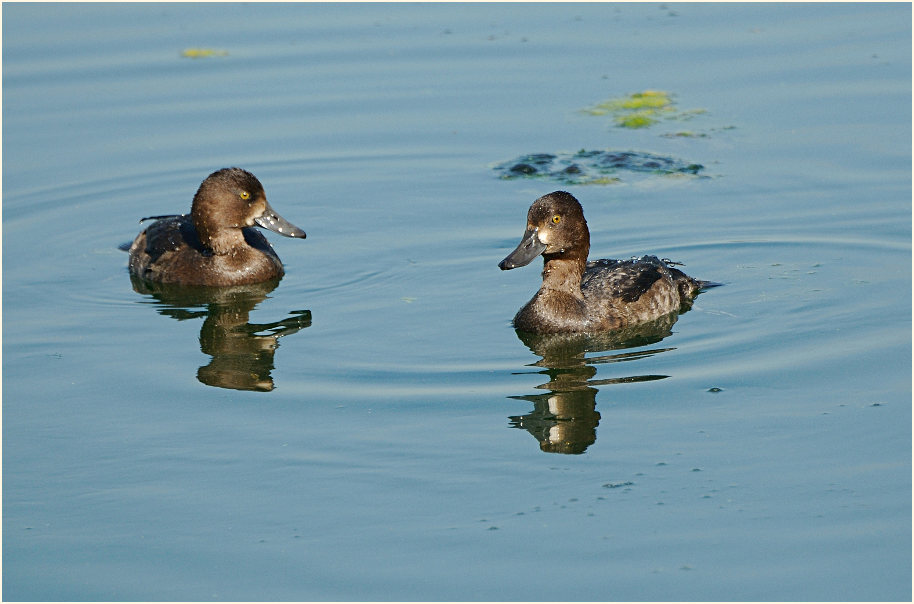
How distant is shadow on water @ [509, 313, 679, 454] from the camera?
28.6 ft

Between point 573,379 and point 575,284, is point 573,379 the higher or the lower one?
the lower one

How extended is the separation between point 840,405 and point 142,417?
15.6ft

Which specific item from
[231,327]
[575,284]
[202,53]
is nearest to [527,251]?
[575,284]

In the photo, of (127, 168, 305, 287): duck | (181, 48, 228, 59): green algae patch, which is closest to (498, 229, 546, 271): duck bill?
(127, 168, 305, 287): duck

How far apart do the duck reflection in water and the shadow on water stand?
6.62ft

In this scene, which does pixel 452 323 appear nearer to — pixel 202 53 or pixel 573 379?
pixel 573 379

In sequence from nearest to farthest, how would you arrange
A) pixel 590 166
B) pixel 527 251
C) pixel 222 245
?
pixel 527 251 → pixel 222 245 → pixel 590 166

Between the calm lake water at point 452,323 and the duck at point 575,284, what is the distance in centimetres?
28

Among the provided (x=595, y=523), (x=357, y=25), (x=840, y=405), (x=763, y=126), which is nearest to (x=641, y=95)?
(x=763, y=126)

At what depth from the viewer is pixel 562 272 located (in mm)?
10867

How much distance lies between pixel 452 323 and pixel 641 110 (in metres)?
6.26

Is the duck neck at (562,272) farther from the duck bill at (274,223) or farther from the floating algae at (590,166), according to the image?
the floating algae at (590,166)

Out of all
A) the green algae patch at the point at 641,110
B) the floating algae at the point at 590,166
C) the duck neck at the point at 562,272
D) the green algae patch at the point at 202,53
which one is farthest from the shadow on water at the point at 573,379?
the green algae patch at the point at 202,53

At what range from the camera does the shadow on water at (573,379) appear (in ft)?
28.6
